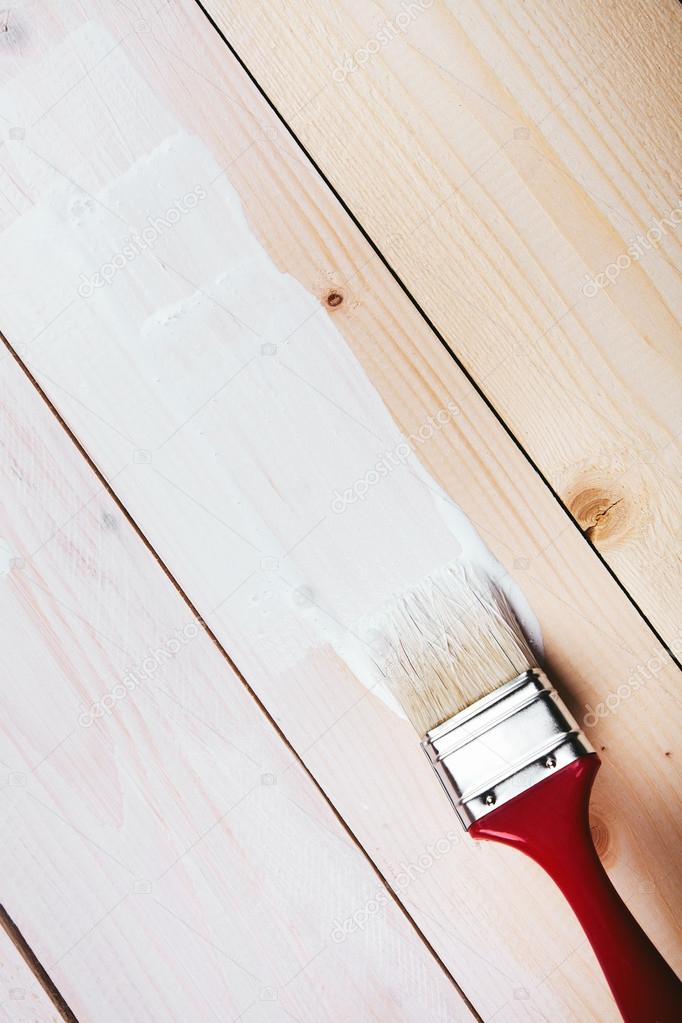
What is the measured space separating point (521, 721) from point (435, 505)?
8.6 inches

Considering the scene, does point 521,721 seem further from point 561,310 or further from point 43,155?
point 43,155

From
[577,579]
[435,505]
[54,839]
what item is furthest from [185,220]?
[54,839]

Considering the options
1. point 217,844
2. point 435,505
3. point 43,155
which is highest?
point 43,155

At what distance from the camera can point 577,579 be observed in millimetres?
742
